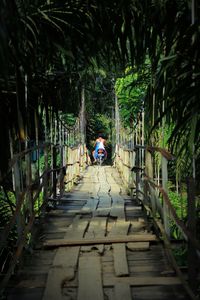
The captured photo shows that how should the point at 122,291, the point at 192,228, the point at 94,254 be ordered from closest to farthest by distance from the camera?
the point at 192,228 → the point at 122,291 → the point at 94,254

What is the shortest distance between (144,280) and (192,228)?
0.47 m

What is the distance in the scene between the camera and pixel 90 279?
2.62 m

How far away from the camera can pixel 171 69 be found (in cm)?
265

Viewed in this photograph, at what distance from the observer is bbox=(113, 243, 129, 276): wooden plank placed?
2.72m

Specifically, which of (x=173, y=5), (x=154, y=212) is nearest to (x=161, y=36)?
(x=173, y=5)

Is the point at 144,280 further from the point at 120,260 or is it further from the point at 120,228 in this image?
the point at 120,228

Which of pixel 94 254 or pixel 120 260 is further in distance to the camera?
pixel 94 254

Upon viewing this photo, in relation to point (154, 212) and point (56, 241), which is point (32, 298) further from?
point (154, 212)

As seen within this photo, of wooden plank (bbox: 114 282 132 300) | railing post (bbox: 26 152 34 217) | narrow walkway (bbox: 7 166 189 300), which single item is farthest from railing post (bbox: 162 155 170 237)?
railing post (bbox: 26 152 34 217)

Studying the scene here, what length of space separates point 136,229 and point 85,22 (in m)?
1.59

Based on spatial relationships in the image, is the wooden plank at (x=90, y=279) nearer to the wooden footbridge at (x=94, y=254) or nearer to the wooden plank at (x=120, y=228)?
the wooden footbridge at (x=94, y=254)

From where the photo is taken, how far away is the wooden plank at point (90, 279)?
7.85ft

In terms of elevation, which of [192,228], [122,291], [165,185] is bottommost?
[122,291]

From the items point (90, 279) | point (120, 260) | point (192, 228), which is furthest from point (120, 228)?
point (192, 228)
